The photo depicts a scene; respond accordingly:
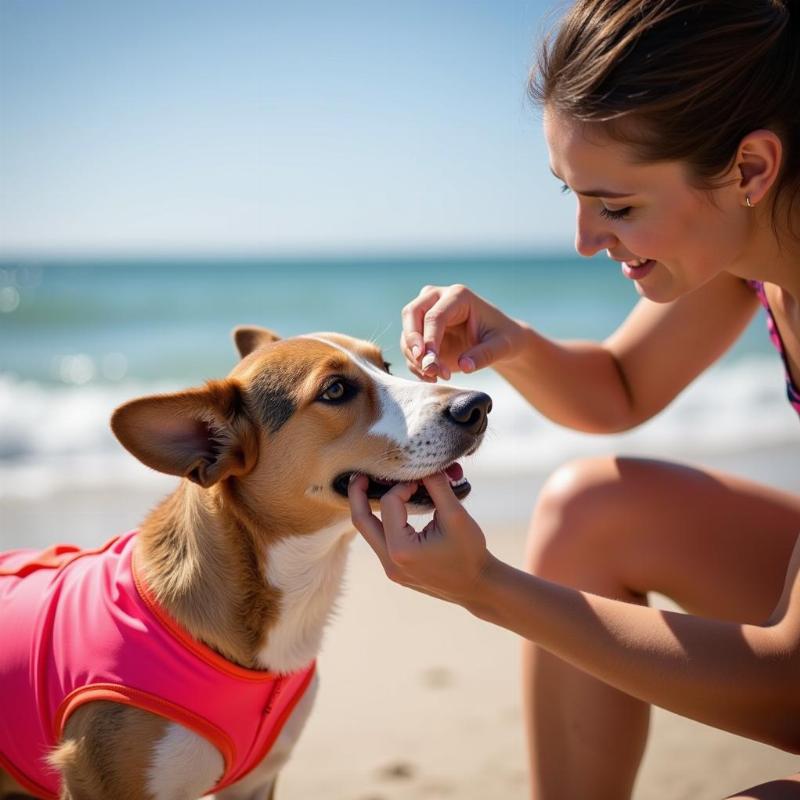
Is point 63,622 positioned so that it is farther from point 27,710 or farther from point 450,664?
point 450,664

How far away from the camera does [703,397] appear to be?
32.3 ft

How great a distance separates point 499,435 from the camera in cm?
843

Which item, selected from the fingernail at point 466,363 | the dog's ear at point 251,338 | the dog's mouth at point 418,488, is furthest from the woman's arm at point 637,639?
the dog's ear at point 251,338

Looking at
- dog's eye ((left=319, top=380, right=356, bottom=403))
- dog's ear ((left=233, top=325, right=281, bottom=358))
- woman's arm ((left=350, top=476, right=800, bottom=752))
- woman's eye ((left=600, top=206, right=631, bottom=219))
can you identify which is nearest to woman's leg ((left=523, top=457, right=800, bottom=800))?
woman's arm ((left=350, top=476, right=800, bottom=752))

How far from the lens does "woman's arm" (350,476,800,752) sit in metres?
2.08

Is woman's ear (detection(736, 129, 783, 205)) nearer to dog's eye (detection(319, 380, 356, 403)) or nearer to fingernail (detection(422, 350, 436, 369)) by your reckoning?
fingernail (detection(422, 350, 436, 369))

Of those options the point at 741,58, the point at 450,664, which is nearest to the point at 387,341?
the point at 450,664

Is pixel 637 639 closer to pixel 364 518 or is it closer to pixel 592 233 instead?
pixel 364 518

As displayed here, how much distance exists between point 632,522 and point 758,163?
1171 mm

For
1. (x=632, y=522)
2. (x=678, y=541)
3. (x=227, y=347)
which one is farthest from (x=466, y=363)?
(x=227, y=347)

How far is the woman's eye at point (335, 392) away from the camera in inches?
109

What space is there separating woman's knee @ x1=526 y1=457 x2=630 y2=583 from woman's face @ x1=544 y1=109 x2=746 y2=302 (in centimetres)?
73

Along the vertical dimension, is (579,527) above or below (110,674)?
above

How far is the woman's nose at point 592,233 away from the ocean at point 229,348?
0.67m
